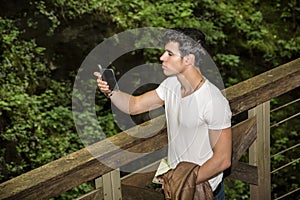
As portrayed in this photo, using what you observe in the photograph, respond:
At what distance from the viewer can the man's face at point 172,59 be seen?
2629mm

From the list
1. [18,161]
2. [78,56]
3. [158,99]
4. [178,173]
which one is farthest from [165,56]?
[78,56]

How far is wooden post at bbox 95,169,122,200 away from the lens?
2529 mm

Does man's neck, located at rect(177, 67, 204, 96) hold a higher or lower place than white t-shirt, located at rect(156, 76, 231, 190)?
higher

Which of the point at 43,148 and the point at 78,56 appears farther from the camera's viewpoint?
the point at 78,56

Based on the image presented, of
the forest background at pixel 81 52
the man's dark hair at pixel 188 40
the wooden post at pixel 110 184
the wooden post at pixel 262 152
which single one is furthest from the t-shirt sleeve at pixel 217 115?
the forest background at pixel 81 52

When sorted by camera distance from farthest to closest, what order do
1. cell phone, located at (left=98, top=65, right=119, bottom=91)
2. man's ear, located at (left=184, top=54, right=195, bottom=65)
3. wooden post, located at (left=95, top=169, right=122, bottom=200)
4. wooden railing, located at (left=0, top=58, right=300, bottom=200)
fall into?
cell phone, located at (left=98, top=65, right=119, bottom=91)
man's ear, located at (left=184, top=54, right=195, bottom=65)
wooden post, located at (left=95, top=169, right=122, bottom=200)
wooden railing, located at (left=0, top=58, right=300, bottom=200)

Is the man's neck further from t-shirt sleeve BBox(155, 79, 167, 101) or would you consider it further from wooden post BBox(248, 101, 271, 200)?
Result: wooden post BBox(248, 101, 271, 200)

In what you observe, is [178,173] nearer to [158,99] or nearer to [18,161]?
[158,99]

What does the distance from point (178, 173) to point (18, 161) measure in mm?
3401

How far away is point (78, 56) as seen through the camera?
21.6 feet

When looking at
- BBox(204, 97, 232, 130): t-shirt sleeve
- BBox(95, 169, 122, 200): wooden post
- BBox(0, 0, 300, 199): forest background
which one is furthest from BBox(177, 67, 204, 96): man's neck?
BBox(0, 0, 300, 199): forest background

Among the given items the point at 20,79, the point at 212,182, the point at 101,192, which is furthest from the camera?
the point at 20,79

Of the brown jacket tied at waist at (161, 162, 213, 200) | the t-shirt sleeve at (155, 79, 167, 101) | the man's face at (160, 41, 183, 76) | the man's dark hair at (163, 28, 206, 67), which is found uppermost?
the man's dark hair at (163, 28, 206, 67)

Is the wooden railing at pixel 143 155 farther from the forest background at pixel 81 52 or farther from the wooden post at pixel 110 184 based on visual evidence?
the forest background at pixel 81 52
